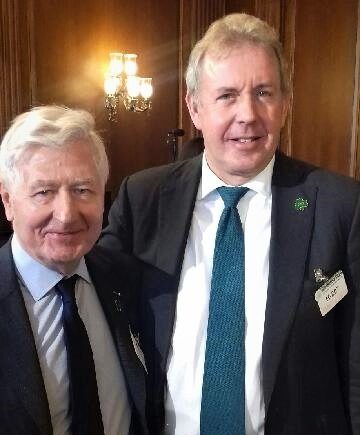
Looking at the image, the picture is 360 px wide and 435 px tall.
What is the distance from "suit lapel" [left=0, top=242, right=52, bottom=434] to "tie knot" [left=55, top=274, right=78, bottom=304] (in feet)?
0.34

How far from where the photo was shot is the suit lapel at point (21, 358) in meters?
1.17

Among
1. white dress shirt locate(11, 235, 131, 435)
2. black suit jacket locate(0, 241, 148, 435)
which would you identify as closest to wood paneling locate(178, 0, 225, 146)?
white dress shirt locate(11, 235, 131, 435)

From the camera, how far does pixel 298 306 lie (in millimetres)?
1437

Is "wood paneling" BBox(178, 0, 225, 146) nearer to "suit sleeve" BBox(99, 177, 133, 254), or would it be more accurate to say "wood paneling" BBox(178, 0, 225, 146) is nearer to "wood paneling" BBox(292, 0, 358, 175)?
"wood paneling" BBox(292, 0, 358, 175)

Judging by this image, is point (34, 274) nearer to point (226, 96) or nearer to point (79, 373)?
point (79, 373)

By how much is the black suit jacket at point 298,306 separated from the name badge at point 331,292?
0.06ft

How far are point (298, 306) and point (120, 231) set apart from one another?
589 mm

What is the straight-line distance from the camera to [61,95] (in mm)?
5715

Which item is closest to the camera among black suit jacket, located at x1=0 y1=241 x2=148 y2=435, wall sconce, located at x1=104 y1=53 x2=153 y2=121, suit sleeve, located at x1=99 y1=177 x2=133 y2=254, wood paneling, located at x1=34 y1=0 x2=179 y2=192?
black suit jacket, located at x1=0 y1=241 x2=148 y2=435

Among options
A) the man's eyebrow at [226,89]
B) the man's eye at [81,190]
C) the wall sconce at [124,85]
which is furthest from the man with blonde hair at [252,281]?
the wall sconce at [124,85]

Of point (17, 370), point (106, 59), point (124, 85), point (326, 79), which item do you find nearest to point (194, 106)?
point (17, 370)

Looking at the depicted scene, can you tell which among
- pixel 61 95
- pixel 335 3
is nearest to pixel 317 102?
pixel 335 3

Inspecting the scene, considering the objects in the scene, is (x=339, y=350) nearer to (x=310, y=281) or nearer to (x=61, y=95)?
(x=310, y=281)

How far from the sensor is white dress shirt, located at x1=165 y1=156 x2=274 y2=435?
1.44 m
